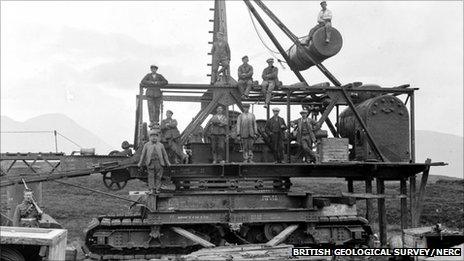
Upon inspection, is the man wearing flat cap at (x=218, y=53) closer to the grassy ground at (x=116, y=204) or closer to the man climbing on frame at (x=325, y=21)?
the man climbing on frame at (x=325, y=21)

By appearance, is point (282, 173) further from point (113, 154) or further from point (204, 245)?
point (113, 154)

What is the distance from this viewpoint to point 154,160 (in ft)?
42.5

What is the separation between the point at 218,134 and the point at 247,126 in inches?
32.6

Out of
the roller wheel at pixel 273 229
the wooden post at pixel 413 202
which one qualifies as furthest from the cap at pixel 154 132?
the wooden post at pixel 413 202

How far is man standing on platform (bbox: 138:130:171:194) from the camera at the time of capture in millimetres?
12866

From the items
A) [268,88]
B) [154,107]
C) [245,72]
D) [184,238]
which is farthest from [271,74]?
[184,238]

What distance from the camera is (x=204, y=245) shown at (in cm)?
1261

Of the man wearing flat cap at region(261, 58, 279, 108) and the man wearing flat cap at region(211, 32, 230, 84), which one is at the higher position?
the man wearing flat cap at region(211, 32, 230, 84)

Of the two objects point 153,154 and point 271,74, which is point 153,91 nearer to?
point 153,154

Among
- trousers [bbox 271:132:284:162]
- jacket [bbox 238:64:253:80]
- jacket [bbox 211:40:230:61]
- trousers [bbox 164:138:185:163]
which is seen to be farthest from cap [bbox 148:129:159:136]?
jacket [bbox 211:40:230:61]

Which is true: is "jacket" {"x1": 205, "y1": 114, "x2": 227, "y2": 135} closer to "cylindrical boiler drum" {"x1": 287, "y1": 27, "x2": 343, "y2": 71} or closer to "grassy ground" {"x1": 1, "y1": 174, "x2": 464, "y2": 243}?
"cylindrical boiler drum" {"x1": 287, "y1": 27, "x2": 343, "y2": 71}

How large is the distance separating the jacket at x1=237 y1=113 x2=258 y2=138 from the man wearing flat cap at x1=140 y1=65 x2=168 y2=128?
213 centimetres

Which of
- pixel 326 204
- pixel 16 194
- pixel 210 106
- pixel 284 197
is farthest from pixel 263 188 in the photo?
pixel 16 194

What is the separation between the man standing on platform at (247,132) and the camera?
13.5m
